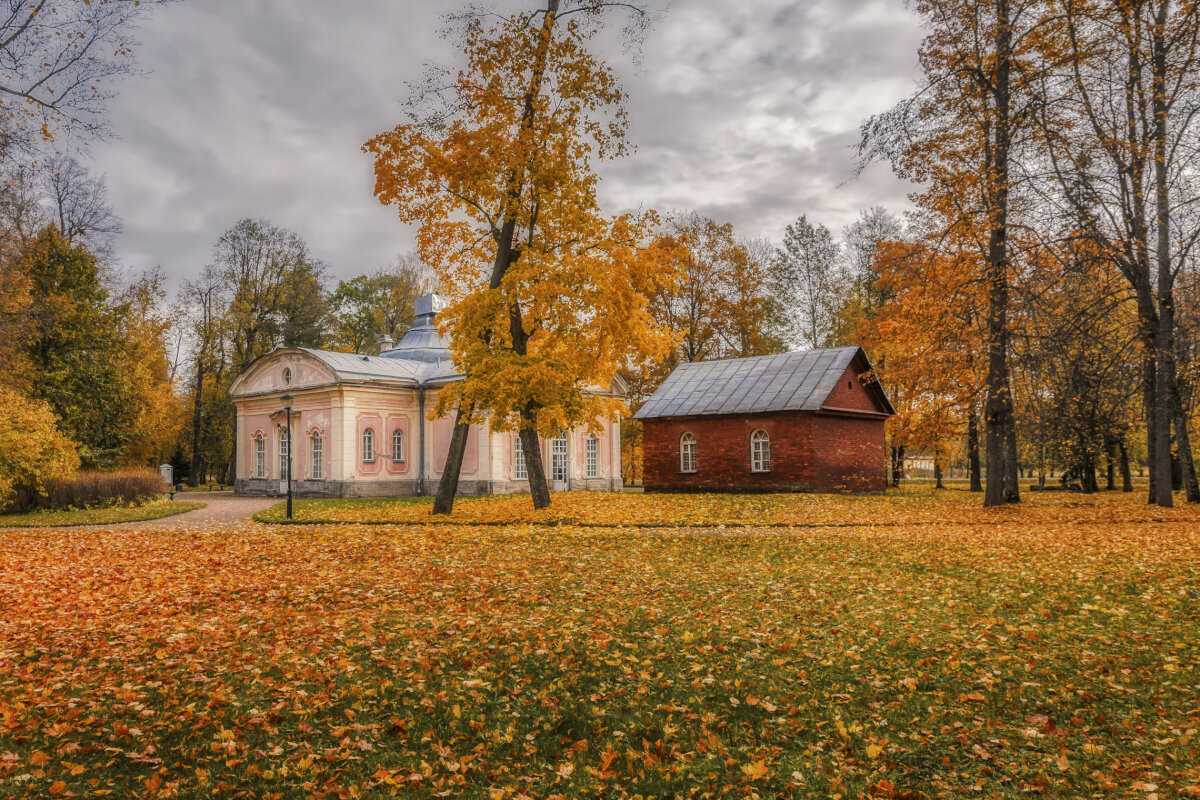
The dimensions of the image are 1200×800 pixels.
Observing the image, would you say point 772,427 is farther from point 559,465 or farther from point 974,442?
point 559,465

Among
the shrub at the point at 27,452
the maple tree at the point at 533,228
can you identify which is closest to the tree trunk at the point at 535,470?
the maple tree at the point at 533,228

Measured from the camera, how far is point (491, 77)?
18891mm

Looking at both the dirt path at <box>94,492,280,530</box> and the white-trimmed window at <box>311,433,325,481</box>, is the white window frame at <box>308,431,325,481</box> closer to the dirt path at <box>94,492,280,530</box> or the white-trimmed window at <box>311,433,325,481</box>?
the white-trimmed window at <box>311,433,325,481</box>

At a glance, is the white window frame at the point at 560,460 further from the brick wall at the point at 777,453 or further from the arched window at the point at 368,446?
the arched window at the point at 368,446

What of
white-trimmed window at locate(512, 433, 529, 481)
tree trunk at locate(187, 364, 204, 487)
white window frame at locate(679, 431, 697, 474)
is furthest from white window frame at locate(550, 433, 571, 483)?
tree trunk at locate(187, 364, 204, 487)

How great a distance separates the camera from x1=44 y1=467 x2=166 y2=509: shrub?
932 inches

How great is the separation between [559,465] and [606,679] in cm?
2782

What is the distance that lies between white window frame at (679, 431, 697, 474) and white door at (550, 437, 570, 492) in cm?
554

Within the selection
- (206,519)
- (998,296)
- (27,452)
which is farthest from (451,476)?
(998,296)

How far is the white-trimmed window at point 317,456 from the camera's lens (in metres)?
32.0

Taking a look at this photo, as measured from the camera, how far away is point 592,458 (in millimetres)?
35188

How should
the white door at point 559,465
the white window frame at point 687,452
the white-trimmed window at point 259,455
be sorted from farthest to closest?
the white-trimmed window at point 259,455 → the white door at point 559,465 → the white window frame at point 687,452

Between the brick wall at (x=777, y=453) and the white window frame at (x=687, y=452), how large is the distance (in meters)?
0.14

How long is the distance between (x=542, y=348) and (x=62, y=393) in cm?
2119
